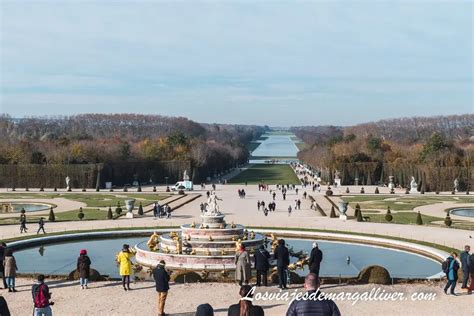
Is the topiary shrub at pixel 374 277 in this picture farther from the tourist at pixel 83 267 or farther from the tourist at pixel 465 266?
the tourist at pixel 83 267

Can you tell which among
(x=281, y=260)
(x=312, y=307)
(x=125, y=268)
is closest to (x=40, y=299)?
(x=125, y=268)

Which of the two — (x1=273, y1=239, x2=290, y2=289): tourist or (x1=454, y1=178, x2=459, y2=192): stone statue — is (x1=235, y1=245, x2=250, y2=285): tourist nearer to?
(x1=273, y1=239, x2=290, y2=289): tourist

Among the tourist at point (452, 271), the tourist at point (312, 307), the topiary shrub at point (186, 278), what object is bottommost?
the topiary shrub at point (186, 278)

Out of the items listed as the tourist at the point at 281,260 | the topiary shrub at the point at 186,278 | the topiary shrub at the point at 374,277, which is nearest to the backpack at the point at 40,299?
the topiary shrub at the point at 186,278

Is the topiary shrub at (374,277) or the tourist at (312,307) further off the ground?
the tourist at (312,307)

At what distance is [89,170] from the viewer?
8112cm

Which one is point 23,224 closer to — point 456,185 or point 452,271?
point 452,271

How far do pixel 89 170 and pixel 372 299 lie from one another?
66612 millimetres

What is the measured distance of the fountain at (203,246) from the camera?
2546 cm

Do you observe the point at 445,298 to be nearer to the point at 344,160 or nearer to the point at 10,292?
the point at 10,292

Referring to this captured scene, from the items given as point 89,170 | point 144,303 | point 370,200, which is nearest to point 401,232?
point 144,303

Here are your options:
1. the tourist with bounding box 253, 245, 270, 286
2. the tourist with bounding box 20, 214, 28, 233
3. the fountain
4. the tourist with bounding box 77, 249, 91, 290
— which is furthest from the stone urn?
the tourist with bounding box 253, 245, 270, 286

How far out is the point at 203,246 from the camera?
2688cm

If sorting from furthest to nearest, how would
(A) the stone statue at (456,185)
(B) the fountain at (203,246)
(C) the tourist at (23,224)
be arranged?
(A) the stone statue at (456,185) < (C) the tourist at (23,224) < (B) the fountain at (203,246)
